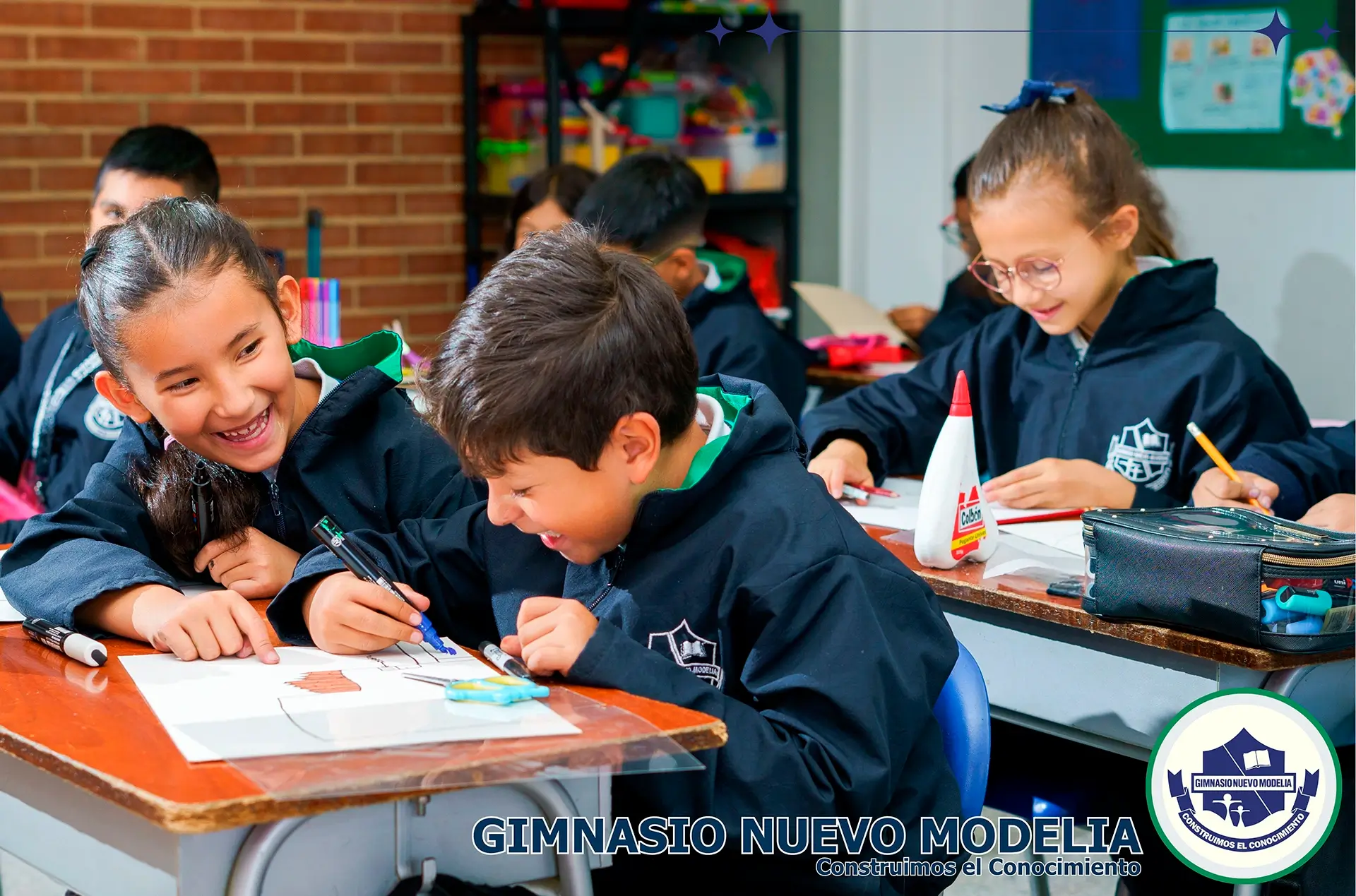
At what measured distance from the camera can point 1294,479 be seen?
6.77ft

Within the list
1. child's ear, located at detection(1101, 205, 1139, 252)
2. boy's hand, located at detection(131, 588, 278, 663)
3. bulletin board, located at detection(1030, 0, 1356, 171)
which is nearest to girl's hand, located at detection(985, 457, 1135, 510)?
child's ear, located at detection(1101, 205, 1139, 252)

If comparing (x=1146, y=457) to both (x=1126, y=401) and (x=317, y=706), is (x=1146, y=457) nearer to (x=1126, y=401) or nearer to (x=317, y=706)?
(x=1126, y=401)

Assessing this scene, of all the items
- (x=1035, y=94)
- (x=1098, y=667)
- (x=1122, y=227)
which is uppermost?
(x=1035, y=94)

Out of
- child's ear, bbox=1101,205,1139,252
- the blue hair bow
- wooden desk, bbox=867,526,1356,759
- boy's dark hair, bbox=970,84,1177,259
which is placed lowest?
wooden desk, bbox=867,526,1356,759

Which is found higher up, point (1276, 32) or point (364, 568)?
point (1276, 32)

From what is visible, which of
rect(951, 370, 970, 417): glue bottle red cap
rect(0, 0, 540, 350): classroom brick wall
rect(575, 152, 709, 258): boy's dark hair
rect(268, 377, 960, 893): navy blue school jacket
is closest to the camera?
rect(268, 377, 960, 893): navy blue school jacket

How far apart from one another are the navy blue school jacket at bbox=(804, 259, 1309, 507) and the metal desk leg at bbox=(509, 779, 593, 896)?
130 centimetres

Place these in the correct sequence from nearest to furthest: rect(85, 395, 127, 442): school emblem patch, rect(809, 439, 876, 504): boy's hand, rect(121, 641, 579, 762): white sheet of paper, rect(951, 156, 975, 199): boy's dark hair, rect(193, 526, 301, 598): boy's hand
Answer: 1. rect(121, 641, 579, 762): white sheet of paper
2. rect(193, 526, 301, 598): boy's hand
3. rect(809, 439, 876, 504): boy's hand
4. rect(85, 395, 127, 442): school emblem patch
5. rect(951, 156, 975, 199): boy's dark hair

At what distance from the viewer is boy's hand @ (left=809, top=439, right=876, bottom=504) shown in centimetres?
216

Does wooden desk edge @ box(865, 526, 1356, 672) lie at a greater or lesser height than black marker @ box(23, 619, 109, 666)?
lesser

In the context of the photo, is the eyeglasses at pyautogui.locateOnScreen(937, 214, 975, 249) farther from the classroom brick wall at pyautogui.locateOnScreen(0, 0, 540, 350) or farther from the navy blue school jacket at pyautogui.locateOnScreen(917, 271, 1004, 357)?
the classroom brick wall at pyautogui.locateOnScreen(0, 0, 540, 350)

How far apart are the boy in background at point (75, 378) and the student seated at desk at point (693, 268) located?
31.8 inches

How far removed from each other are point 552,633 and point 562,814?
5.4 inches

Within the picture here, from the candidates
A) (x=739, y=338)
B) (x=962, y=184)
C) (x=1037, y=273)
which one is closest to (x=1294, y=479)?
(x=1037, y=273)
